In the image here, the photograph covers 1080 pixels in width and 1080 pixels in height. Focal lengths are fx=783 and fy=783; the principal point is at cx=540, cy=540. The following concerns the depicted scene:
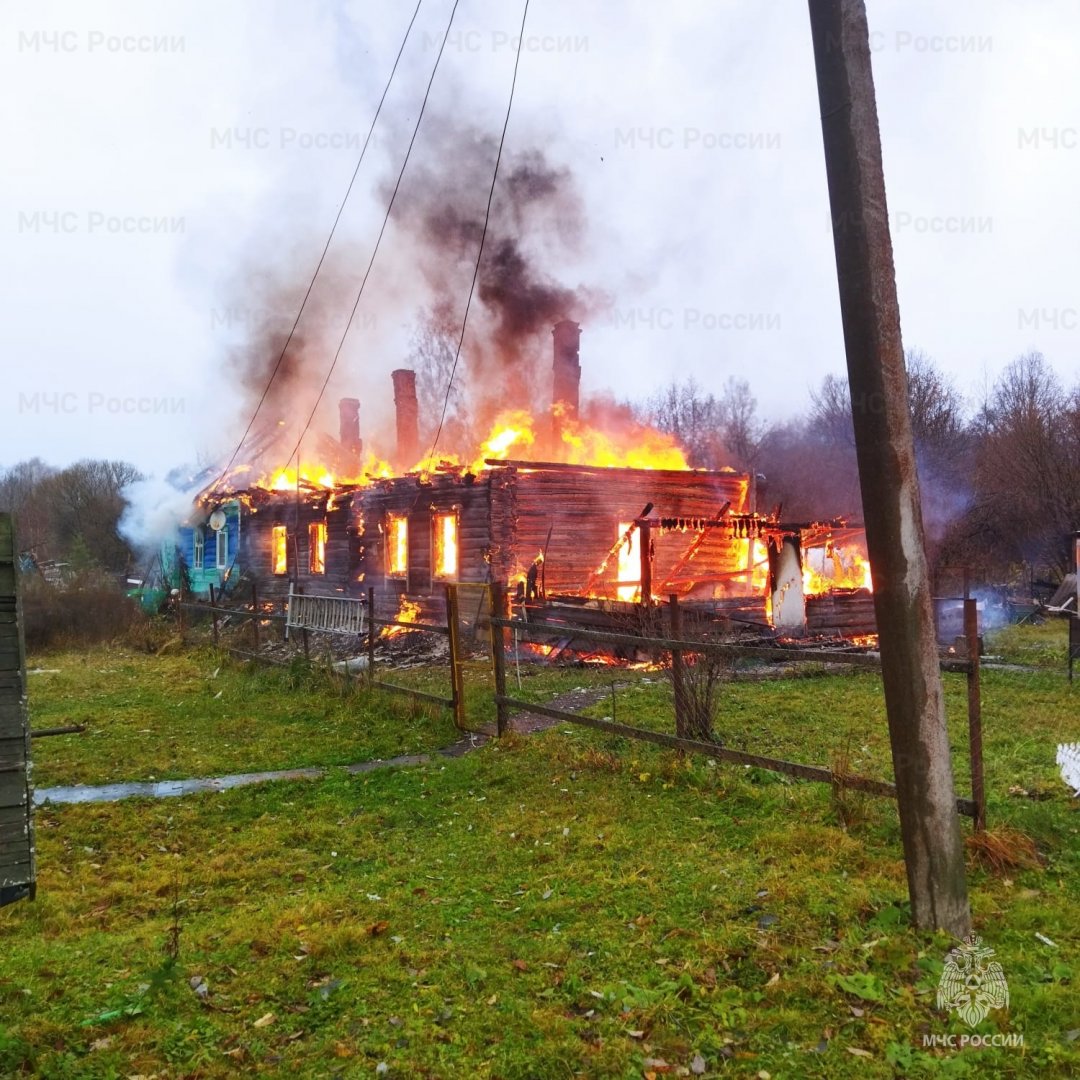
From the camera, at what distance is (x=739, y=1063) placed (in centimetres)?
317

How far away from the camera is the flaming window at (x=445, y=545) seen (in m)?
21.9

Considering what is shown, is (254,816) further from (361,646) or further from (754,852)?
(361,646)

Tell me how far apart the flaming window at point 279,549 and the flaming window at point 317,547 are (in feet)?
6.59

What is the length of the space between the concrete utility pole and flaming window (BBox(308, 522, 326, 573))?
25.4m

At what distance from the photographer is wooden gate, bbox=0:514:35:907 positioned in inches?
114

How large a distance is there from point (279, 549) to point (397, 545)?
8525 mm

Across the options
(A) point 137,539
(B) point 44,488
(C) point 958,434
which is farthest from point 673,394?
(B) point 44,488

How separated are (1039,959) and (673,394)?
6624 cm

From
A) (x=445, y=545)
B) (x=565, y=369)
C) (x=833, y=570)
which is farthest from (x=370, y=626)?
(x=833, y=570)

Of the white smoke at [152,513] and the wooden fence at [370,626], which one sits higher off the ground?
the white smoke at [152,513]

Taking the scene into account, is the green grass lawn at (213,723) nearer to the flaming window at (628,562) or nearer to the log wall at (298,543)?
the flaming window at (628,562)

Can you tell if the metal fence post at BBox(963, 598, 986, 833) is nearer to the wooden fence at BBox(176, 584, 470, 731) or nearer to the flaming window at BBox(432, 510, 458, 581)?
the wooden fence at BBox(176, 584, 470, 731)

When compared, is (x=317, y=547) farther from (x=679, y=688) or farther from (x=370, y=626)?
(x=679, y=688)

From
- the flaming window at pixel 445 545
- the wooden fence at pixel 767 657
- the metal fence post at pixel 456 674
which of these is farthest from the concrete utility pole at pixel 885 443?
the flaming window at pixel 445 545
